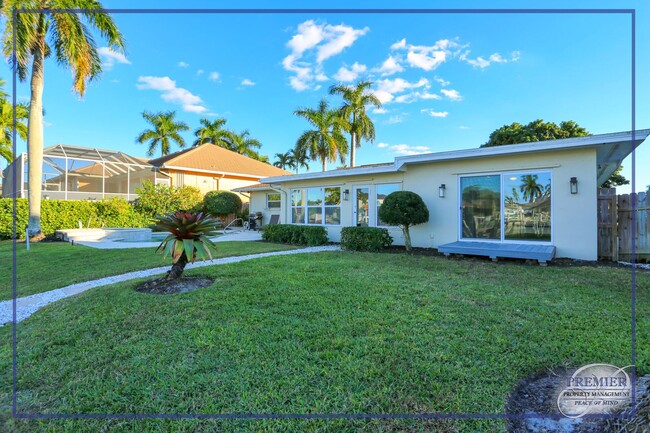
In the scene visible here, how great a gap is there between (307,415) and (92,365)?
6.37 ft

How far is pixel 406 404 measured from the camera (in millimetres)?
2031

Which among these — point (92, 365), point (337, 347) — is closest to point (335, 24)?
point (337, 347)

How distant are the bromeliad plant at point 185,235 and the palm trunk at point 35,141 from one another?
11.5 meters

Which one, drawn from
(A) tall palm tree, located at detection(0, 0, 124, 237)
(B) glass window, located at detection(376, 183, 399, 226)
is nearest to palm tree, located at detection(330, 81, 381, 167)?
(B) glass window, located at detection(376, 183, 399, 226)

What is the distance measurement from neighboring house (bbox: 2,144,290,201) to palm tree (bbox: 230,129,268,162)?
29.6ft

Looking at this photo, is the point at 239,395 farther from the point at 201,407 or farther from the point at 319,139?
the point at 319,139

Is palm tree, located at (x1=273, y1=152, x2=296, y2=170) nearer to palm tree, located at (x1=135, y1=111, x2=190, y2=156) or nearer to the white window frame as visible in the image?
palm tree, located at (x1=135, y1=111, x2=190, y2=156)

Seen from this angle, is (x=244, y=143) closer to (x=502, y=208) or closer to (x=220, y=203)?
(x=220, y=203)

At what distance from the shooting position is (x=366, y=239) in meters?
8.91

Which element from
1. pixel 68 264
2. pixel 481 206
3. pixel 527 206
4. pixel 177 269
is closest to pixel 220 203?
pixel 68 264

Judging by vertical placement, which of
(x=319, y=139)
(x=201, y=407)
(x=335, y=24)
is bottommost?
(x=201, y=407)

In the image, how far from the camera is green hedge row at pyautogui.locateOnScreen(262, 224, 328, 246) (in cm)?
1052

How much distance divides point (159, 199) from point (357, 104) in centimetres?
1544

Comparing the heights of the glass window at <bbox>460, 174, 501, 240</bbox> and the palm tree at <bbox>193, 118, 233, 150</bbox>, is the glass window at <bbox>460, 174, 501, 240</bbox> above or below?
below
